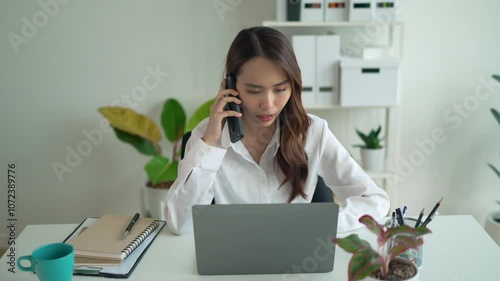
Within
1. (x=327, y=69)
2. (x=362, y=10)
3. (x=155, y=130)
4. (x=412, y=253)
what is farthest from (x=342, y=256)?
(x=155, y=130)

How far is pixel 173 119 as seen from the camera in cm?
263

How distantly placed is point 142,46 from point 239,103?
53.3 inches

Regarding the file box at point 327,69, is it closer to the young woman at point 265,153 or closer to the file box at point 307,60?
the file box at point 307,60

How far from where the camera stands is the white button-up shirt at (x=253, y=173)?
144 centimetres

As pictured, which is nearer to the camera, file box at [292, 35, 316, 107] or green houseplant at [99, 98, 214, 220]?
file box at [292, 35, 316, 107]

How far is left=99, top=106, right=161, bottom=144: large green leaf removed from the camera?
250cm

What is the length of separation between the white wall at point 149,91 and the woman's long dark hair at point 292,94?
3.79 ft

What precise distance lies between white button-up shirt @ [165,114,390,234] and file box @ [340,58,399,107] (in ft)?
2.56

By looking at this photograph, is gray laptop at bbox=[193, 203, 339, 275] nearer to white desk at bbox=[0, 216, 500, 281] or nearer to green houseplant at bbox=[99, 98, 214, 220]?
white desk at bbox=[0, 216, 500, 281]

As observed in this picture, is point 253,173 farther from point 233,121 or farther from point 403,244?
point 403,244

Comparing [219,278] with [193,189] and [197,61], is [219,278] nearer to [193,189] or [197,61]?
[193,189]

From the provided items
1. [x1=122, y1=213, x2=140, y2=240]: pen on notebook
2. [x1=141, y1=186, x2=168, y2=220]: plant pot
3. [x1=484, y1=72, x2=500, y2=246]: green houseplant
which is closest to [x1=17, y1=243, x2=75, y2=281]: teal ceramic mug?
[x1=122, y1=213, x2=140, y2=240]: pen on notebook

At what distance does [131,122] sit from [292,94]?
4.20 ft

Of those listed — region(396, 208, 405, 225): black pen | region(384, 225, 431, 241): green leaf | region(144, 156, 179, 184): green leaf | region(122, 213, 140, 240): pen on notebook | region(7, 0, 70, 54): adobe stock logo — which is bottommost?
region(144, 156, 179, 184): green leaf
